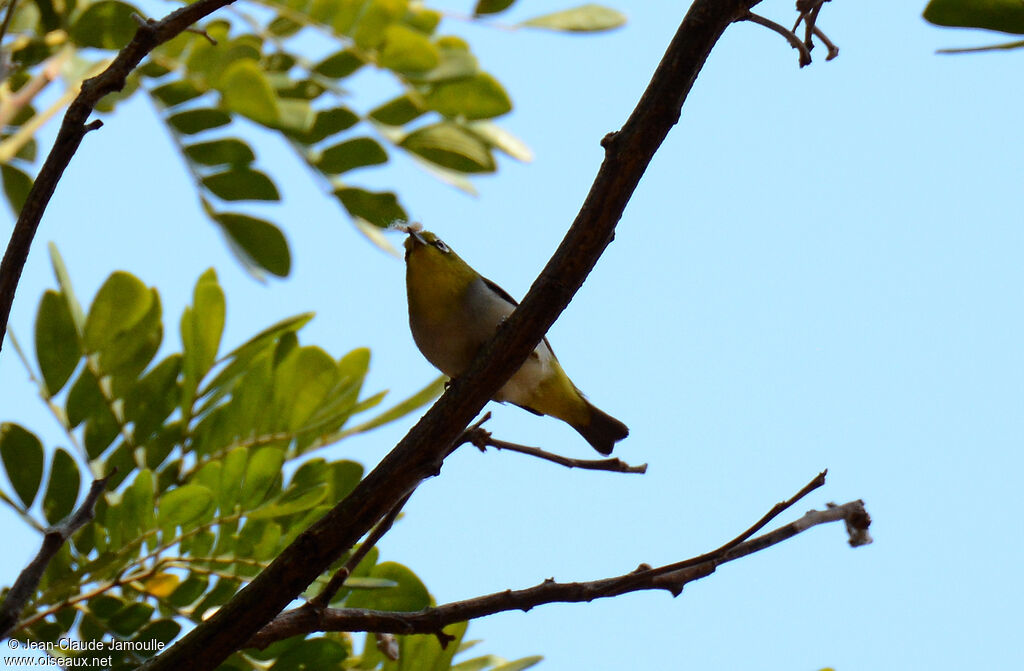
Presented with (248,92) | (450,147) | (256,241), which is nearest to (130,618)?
(256,241)

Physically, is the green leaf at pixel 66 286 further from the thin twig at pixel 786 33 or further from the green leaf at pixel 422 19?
the thin twig at pixel 786 33

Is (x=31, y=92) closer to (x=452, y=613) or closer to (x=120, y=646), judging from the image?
(x=120, y=646)

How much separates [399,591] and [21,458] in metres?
1.02

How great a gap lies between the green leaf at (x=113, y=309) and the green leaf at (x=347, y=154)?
2.54ft

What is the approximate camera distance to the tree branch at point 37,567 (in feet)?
6.23

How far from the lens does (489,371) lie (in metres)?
1.87

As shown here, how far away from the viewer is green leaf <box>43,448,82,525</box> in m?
2.65

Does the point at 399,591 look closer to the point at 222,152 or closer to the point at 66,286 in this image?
the point at 66,286

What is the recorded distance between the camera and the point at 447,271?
10.4 feet

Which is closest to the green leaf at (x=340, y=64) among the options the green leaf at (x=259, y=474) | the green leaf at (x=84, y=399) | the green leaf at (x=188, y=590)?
the green leaf at (x=84, y=399)

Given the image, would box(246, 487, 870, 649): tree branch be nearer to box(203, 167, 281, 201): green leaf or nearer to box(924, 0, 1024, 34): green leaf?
box(924, 0, 1024, 34): green leaf

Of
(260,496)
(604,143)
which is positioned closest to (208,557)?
(260,496)

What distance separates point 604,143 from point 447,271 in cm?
145

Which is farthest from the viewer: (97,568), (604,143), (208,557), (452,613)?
(208,557)
